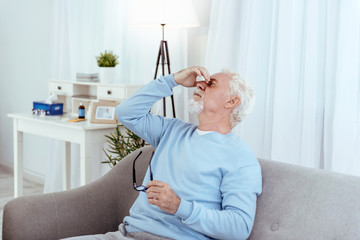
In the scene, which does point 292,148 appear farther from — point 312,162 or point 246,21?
point 246,21

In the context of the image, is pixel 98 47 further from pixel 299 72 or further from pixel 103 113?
pixel 299 72

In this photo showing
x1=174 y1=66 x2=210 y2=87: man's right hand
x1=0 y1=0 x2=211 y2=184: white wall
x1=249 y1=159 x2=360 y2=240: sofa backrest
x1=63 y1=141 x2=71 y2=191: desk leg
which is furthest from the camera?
x1=0 y1=0 x2=211 y2=184: white wall

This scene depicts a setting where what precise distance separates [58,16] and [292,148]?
2.39 metres

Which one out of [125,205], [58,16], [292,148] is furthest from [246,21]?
[58,16]

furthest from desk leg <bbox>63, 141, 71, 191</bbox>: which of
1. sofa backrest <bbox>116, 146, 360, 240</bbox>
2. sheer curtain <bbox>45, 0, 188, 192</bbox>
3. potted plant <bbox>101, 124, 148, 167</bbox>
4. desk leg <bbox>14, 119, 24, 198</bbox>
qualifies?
sofa backrest <bbox>116, 146, 360, 240</bbox>

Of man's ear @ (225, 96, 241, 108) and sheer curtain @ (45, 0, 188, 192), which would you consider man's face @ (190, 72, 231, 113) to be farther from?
sheer curtain @ (45, 0, 188, 192)

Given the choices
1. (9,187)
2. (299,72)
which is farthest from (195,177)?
(9,187)

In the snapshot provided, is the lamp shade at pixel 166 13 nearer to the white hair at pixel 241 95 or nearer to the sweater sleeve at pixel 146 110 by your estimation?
the sweater sleeve at pixel 146 110

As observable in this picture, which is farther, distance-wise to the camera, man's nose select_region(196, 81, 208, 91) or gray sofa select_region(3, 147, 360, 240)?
man's nose select_region(196, 81, 208, 91)

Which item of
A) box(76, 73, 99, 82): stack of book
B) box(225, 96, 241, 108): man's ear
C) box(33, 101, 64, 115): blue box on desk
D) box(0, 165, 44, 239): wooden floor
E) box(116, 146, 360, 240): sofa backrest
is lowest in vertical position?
box(0, 165, 44, 239): wooden floor

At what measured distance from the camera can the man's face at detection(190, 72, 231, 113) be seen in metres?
1.76

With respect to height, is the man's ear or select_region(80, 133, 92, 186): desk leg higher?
the man's ear

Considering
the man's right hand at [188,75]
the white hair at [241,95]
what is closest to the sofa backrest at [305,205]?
the white hair at [241,95]

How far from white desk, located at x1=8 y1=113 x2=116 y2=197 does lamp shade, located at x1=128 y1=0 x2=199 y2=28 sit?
0.70 metres
